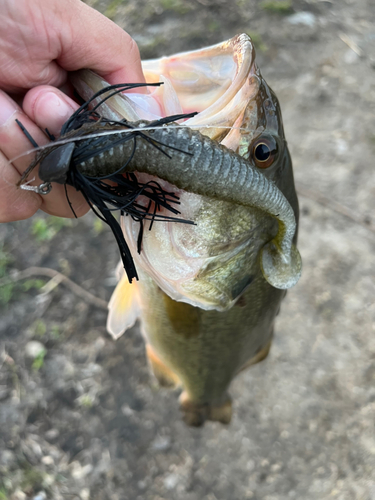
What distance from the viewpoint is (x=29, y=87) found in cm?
129

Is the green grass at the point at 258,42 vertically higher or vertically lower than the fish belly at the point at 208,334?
higher

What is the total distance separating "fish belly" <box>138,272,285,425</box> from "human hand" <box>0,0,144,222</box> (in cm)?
72

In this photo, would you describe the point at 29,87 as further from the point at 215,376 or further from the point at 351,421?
the point at 351,421

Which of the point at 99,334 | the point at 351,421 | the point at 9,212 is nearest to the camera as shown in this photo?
the point at 9,212

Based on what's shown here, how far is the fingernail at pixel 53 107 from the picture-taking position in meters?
1.14

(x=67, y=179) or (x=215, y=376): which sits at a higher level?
(x=67, y=179)

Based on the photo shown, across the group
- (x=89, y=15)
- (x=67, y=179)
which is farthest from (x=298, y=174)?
(x=67, y=179)

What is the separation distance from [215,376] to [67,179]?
1.56 meters

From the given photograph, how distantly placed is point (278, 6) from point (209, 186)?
4.56m

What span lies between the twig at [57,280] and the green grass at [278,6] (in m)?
3.91

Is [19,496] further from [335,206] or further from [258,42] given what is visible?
[258,42]

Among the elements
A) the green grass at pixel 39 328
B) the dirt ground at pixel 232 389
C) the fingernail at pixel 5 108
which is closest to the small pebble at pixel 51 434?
the dirt ground at pixel 232 389

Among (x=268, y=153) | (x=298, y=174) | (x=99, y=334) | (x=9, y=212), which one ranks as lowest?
(x=99, y=334)

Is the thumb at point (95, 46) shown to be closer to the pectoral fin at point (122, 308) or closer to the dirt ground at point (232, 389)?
the pectoral fin at point (122, 308)
